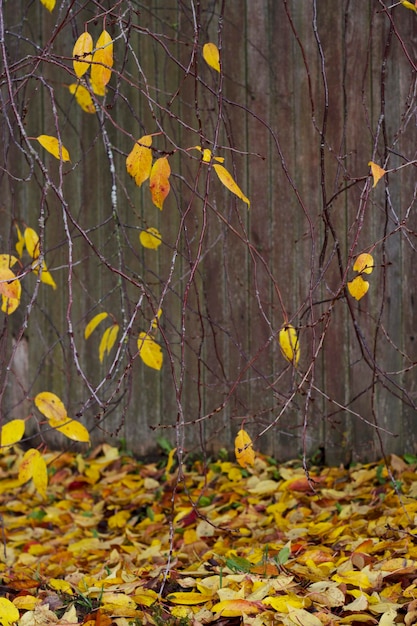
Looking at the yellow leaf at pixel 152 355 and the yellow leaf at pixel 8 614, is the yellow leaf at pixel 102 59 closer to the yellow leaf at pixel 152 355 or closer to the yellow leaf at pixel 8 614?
the yellow leaf at pixel 152 355

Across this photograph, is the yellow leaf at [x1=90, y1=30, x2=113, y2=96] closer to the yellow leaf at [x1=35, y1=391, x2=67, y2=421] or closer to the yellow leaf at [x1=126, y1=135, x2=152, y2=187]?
the yellow leaf at [x1=126, y1=135, x2=152, y2=187]

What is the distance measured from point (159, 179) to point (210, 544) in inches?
54.4

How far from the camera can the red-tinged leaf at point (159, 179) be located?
59.4 inches

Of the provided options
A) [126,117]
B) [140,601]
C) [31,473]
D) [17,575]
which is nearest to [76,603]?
[140,601]

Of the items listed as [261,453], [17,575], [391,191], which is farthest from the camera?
[261,453]

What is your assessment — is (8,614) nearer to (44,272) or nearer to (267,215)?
(44,272)

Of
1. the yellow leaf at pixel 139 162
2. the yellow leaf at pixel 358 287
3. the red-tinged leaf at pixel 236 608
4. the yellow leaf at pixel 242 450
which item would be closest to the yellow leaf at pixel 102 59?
the yellow leaf at pixel 139 162

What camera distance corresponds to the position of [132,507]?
305 cm

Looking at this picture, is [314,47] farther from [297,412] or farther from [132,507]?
[132,507]

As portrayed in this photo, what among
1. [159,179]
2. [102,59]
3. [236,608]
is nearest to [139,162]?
[159,179]

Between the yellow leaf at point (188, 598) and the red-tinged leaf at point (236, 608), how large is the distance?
10cm

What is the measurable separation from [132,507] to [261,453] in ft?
1.76

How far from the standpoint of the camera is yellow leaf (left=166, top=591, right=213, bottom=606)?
1801 millimetres

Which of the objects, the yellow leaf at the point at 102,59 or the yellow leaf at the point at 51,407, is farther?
the yellow leaf at the point at 51,407
